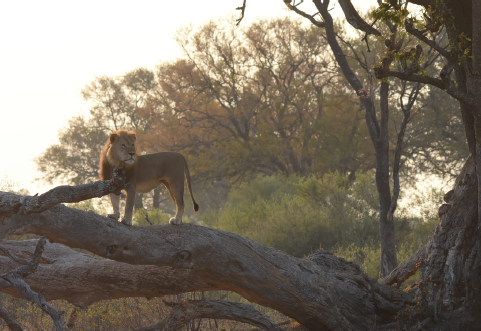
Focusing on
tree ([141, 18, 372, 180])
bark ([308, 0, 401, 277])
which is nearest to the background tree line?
tree ([141, 18, 372, 180])

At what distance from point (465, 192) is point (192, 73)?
76.3ft

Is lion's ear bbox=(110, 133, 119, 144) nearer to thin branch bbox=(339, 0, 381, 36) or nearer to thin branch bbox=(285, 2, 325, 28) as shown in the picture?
thin branch bbox=(339, 0, 381, 36)

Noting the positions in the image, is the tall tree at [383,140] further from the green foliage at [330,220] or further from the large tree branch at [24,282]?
the large tree branch at [24,282]

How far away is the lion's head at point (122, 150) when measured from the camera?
17.5ft

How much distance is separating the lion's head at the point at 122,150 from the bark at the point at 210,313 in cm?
189

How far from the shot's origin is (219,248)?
6.03 meters

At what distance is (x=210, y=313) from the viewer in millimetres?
6340

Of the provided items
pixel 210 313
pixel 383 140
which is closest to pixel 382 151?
pixel 383 140

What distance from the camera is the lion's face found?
5340 millimetres

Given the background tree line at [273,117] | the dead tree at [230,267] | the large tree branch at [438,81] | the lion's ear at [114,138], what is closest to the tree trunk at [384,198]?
the dead tree at [230,267]

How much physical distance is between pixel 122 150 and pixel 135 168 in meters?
0.24

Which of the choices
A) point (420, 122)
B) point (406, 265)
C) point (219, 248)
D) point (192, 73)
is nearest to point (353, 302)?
point (406, 265)

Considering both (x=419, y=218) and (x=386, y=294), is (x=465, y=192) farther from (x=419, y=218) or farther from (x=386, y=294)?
(x=419, y=218)

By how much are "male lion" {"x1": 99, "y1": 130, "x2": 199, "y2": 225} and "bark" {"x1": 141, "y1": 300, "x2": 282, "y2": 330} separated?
110cm
